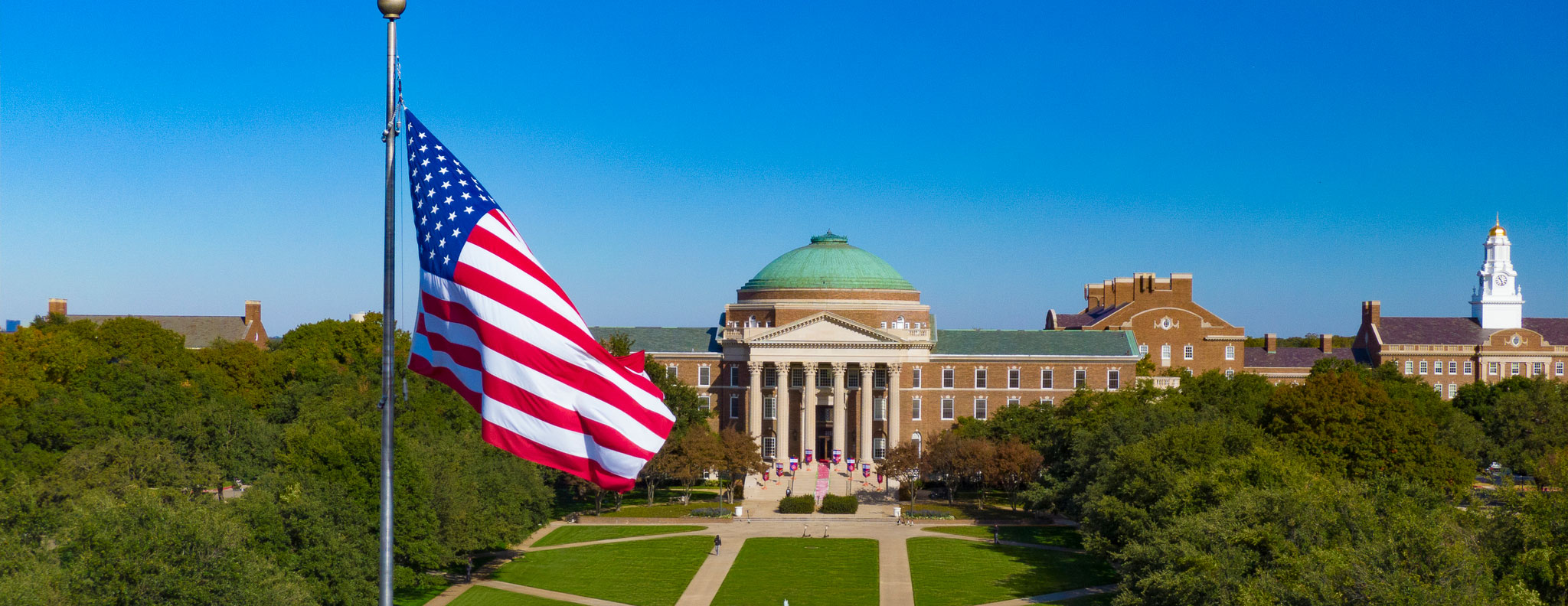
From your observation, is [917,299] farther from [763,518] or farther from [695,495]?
[763,518]

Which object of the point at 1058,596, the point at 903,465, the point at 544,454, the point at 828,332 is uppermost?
the point at 828,332

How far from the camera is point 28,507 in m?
48.2

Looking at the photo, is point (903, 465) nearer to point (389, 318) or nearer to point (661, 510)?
point (661, 510)

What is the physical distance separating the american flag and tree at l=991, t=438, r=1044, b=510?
221 ft

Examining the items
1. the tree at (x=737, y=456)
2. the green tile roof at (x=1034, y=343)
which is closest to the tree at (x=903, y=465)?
the tree at (x=737, y=456)

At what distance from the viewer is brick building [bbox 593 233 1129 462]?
353ft

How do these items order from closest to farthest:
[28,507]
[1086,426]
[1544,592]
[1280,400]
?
[1544,592] → [28,507] → [1280,400] → [1086,426]

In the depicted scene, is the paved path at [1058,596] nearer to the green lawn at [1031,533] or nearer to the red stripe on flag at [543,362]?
the green lawn at [1031,533]

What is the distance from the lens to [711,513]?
269 feet

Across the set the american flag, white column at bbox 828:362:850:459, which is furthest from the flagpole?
white column at bbox 828:362:850:459

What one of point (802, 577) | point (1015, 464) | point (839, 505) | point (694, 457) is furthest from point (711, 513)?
point (802, 577)

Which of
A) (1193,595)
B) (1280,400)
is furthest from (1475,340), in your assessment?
(1193,595)

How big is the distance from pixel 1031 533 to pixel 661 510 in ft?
74.3

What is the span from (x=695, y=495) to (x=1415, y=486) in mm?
51628
